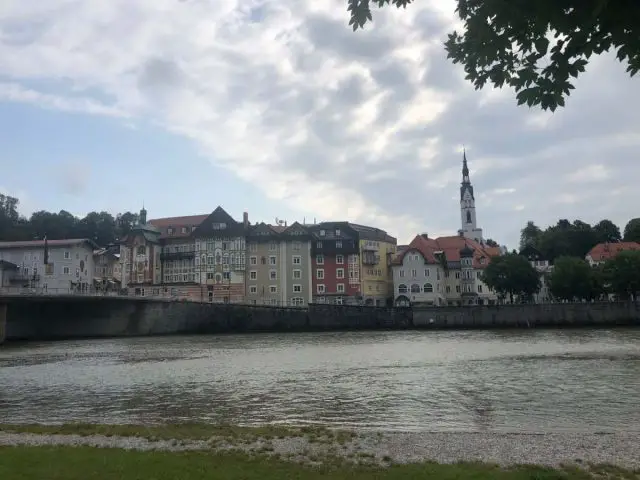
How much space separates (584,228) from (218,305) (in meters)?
103

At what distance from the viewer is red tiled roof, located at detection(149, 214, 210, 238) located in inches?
4626

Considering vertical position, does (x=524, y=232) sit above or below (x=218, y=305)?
above

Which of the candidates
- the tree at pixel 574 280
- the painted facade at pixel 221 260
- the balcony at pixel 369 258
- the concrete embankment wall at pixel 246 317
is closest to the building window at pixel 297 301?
the painted facade at pixel 221 260

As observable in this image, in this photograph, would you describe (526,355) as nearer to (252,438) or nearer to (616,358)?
(616,358)

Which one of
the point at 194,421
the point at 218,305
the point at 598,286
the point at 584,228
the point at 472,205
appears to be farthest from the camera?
the point at 472,205

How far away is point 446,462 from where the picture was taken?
11102 millimetres

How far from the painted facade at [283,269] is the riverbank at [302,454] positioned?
95.1 meters

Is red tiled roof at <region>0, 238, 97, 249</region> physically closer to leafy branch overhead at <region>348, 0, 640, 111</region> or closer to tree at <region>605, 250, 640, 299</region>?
tree at <region>605, 250, 640, 299</region>

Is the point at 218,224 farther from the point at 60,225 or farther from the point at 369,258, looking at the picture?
the point at 60,225

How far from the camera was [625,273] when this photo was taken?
96.4 meters

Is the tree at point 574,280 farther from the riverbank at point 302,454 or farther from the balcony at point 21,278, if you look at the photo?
the riverbank at point 302,454

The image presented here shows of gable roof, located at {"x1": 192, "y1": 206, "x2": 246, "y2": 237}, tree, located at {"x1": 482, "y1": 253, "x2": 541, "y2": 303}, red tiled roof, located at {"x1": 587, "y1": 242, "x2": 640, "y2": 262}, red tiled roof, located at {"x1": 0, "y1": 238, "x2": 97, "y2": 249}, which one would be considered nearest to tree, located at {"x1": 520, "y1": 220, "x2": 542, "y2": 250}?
red tiled roof, located at {"x1": 587, "y1": 242, "x2": 640, "y2": 262}

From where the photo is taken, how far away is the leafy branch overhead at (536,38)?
601 centimetres

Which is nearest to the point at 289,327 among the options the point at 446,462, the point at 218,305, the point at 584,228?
the point at 218,305
